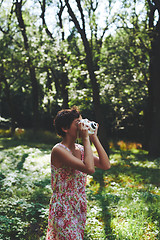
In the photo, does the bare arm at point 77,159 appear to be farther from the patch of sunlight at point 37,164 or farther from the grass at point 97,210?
the patch of sunlight at point 37,164

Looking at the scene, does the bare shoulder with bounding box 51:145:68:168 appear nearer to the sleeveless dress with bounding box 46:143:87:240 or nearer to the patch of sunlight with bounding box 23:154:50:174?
the sleeveless dress with bounding box 46:143:87:240

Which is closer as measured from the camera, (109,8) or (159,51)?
(159,51)

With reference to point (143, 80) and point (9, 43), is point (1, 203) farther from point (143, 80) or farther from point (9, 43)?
point (9, 43)

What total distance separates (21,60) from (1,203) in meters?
10.3

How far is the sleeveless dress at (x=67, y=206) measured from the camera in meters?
2.18

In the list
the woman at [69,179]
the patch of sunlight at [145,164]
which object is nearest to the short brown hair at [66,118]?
the woman at [69,179]

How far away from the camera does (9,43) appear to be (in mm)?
15883

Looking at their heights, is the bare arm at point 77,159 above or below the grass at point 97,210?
above

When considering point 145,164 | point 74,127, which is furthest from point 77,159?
point 145,164

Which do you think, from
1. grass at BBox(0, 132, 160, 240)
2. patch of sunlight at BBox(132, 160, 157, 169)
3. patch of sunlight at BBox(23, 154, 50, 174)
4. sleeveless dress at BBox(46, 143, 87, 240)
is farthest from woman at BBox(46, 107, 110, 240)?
patch of sunlight at BBox(132, 160, 157, 169)

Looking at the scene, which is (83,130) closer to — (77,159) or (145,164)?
(77,159)

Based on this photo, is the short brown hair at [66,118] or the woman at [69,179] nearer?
the woman at [69,179]

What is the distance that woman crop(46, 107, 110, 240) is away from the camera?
2178mm

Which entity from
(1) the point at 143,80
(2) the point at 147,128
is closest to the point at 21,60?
(1) the point at 143,80
